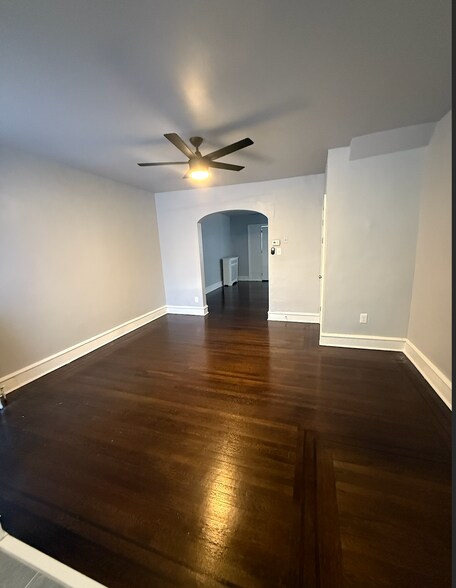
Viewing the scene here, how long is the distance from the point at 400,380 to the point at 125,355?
334cm

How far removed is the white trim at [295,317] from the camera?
14.0 ft

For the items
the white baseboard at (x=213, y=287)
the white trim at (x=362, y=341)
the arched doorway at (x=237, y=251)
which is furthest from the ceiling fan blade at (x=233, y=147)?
the white baseboard at (x=213, y=287)

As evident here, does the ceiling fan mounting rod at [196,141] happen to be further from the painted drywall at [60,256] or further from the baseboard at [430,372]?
the baseboard at [430,372]

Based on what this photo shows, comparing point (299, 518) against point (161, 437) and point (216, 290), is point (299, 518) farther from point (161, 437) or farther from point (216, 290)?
point (216, 290)

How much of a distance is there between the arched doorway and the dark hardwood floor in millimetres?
4459

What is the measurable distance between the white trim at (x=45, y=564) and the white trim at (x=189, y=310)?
394 centimetres

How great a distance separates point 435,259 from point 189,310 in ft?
13.3

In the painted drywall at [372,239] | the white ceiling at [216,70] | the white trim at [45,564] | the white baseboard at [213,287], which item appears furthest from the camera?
the white baseboard at [213,287]

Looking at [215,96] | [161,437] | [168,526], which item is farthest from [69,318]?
[215,96]

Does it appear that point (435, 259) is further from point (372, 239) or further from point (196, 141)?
point (196, 141)

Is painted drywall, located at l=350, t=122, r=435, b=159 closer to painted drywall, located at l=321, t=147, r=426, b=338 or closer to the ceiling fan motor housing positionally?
painted drywall, located at l=321, t=147, r=426, b=338

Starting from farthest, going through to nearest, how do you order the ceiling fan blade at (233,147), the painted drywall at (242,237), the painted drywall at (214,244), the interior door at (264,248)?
the painted drywall at (242,237), the interior door at (264,248), the painted drywall at (214,244), the ceiling fan blade at (233,147)

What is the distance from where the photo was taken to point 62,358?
3.09m

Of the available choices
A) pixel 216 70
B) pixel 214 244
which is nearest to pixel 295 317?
pixel 216 70
